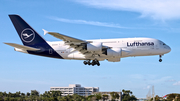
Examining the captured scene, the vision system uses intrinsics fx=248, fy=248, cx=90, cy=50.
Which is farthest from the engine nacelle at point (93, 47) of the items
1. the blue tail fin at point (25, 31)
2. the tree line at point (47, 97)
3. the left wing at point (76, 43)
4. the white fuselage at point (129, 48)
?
the tree line at point (47, 97)

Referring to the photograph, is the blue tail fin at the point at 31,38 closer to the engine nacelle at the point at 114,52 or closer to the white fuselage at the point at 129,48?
the white fuselage at the point at 129,48

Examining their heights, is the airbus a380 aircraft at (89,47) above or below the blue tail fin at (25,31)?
below

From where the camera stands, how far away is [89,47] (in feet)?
133

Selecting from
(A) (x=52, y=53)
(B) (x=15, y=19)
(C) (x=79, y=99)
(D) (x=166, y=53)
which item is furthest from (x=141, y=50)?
(C) (x=79, y=99)

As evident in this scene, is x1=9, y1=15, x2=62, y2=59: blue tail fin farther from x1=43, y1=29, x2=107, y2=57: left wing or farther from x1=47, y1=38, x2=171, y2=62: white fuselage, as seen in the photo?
x1=43, y1=29, x2=107, y2=57: left wing

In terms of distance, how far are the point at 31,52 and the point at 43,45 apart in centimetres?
249

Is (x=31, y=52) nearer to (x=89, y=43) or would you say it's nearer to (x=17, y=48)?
(x=17, y=48)

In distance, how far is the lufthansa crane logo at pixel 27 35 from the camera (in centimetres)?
4614

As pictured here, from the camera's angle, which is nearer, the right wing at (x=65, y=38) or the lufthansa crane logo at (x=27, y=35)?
the right wing at (x=65, y=38)

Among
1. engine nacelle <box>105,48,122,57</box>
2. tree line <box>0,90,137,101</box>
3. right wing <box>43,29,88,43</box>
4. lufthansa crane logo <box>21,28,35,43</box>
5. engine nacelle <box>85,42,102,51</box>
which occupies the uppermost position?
lufthansa crane logo <box>21,28,35,43</box>

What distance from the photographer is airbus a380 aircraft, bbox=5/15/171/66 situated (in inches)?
1619

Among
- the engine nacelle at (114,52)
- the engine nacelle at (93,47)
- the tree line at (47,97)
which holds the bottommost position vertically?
the tree line at (47,97)

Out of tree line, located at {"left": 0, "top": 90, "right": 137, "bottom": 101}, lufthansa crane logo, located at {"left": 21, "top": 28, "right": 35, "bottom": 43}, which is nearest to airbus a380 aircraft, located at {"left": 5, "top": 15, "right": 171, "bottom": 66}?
lufthansa crane logo, located at {"left": 21, "top": 28, "right": 35, "bottom": 43}

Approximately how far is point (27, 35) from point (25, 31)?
92 cm
